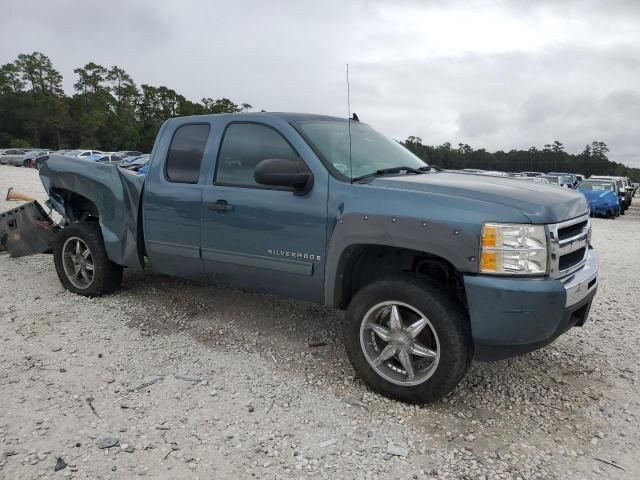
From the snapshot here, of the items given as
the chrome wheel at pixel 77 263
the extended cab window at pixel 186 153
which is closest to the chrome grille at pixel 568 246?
the extended cab window at pixel 186 153

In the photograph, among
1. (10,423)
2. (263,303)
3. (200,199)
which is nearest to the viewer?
(10,423)

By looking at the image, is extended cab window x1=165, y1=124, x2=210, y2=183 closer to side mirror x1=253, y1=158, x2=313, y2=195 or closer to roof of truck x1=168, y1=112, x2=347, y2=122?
roof of truck x1=168, y1=112, x2=347, y2=122

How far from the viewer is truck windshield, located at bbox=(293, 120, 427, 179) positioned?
3.79m

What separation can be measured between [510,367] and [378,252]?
1396 mm

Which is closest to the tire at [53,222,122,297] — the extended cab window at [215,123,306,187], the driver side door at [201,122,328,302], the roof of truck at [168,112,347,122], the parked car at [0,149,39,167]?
the driver side door at [201,122,328,302]

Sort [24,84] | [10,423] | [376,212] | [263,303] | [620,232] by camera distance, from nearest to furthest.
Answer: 1. [10,423]
2. [376,212]
3. [263,303]
4. [620,232]
5. [24,84]

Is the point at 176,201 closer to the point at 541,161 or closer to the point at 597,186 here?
the point at 597,186

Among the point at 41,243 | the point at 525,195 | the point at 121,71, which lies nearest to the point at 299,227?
the point at 525,195

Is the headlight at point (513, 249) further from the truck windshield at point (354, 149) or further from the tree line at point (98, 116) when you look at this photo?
the tree line at point (98, 116)

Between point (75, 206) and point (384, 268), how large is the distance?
3.90 metres

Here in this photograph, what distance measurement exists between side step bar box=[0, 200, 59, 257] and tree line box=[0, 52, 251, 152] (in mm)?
65287

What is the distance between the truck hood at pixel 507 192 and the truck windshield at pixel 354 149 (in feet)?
0.90

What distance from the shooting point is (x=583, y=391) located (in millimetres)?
3613

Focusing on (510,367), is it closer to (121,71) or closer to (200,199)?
(200,199)
